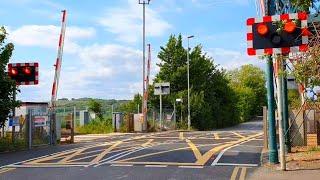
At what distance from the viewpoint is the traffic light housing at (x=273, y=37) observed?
44.6ft

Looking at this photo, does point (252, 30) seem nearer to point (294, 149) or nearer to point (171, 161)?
point (171, 161)

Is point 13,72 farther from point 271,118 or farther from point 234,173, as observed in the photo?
point 234,173

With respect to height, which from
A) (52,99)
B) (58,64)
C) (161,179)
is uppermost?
(58,64)

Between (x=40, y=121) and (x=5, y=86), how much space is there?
10.2 ft

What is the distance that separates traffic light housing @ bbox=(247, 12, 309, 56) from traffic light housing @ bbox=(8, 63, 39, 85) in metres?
14.8

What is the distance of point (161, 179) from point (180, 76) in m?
43.8

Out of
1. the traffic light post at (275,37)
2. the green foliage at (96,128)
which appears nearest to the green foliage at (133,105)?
the green foliage at (96,128)

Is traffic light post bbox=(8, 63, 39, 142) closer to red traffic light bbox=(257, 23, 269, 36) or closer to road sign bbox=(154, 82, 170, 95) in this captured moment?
red traffic light bbox=(257, 23, 269, 36)

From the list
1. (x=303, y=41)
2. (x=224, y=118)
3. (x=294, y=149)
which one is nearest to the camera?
(x=303, y=41)

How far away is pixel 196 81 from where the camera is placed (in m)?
58.5

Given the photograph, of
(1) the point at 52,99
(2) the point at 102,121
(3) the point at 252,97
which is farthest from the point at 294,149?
(3) the point at 252,97

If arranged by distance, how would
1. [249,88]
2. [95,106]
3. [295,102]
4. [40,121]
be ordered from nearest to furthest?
1. [40,121]
2. [295,102]
3. [95,106]
4. [249,88]

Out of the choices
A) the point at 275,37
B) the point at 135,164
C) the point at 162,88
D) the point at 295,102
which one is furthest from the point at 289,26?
the point at 162,88

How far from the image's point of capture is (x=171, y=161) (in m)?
17.5
